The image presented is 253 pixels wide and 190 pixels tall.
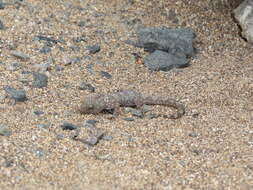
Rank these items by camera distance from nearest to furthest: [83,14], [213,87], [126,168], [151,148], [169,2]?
1. [126,168]
2. [151,148]
3. [213,87]
4. [83,14]
5. [169,2]

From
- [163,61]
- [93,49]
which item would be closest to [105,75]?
[93,49]

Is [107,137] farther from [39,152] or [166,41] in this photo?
[166,41]

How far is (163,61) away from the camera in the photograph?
637 cm

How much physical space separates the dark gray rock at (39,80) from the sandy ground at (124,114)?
0.06 m

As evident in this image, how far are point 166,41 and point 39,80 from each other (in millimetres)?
1804

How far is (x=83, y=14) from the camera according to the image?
705 centimetres

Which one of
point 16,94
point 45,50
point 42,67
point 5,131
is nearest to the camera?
point 5,131

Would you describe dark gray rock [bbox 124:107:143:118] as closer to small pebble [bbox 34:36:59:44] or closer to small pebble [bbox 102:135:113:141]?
small pebble [bbox 102:135:113:141]

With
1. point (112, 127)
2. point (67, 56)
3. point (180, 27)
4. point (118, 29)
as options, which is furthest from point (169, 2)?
point (112, 127)

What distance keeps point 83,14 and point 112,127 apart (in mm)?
2489

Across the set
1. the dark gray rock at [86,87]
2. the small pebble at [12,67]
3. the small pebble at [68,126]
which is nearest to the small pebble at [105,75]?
the dark gray rock at [86,87]

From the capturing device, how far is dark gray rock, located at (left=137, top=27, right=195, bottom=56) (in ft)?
21.5

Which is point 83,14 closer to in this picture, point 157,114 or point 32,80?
point 32,80

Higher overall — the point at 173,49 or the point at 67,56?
the point at 173,49
